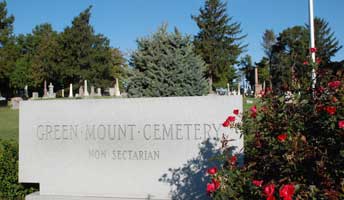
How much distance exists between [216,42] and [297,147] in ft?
183

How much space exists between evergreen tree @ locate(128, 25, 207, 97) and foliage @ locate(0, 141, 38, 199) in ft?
9.40

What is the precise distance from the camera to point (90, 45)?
58906 millimetres

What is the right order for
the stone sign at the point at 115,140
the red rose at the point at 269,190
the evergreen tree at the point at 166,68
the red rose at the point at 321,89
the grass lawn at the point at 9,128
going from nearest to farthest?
the red rose at the point at 269,190 → the red rose at the point at 321,89 → the stone sign at the point at 115,140 → the evergreen tree at the point at 166,68 → the grass lawn at the point at 9,128

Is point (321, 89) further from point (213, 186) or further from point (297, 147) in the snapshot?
point (213, 186)

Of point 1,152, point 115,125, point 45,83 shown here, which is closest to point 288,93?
point 115,125

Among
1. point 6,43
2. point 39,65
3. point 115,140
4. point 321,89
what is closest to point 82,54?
point 39,65

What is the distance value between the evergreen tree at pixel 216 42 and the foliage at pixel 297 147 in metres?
53.1

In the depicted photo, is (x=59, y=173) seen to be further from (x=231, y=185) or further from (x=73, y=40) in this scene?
(x=73, y=40)

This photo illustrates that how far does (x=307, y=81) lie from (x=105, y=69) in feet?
193

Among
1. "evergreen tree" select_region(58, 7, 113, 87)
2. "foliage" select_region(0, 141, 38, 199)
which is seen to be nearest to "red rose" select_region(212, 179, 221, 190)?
"foliage" select_region(0, 141, 38, 199)

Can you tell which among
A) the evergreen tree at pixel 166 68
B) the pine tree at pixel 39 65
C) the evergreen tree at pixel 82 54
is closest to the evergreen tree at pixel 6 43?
the pine tree at pixel 39 65

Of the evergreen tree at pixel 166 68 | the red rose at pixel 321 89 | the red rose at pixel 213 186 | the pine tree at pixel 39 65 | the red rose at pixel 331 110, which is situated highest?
the pine tree at pixel 39 65

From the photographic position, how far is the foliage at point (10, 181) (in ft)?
18.8

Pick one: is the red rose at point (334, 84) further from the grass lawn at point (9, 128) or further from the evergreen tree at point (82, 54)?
the evergreen tree at point (82, 54)
